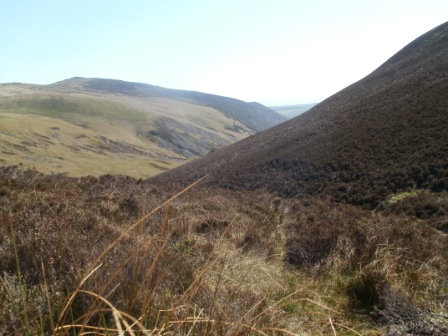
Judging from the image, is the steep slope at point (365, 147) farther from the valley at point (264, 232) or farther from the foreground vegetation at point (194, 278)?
the foreground vegetation at point (194, 278)

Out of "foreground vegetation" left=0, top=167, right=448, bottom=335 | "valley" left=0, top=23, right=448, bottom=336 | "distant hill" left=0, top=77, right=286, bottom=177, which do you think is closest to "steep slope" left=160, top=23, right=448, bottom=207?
"valley" left=0, top=23, right=448, bottom=336

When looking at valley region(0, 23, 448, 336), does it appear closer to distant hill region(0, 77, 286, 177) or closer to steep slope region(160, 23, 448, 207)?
steep slope region(160, 23, 448, 207)

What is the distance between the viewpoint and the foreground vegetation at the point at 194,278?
163 centimetres

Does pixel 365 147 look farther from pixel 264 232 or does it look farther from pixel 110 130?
pixel 110 130

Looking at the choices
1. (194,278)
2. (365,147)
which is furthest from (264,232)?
(365,147)

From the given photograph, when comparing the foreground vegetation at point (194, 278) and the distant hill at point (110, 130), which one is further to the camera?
the distant hill at point (110, 130)

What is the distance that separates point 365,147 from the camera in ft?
70.9

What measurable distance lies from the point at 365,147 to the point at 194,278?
2060 cm

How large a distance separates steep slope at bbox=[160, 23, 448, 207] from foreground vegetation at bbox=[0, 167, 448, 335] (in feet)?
34.8

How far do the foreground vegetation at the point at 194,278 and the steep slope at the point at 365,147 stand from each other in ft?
34.8

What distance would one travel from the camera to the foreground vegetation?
5.36ft

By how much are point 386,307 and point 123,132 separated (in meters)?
106

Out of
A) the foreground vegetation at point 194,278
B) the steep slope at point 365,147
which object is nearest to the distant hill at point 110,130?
the steep slope at point 365,147

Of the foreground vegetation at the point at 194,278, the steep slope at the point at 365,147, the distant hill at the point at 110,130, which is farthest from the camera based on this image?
the distant hill at the point at 110,130
